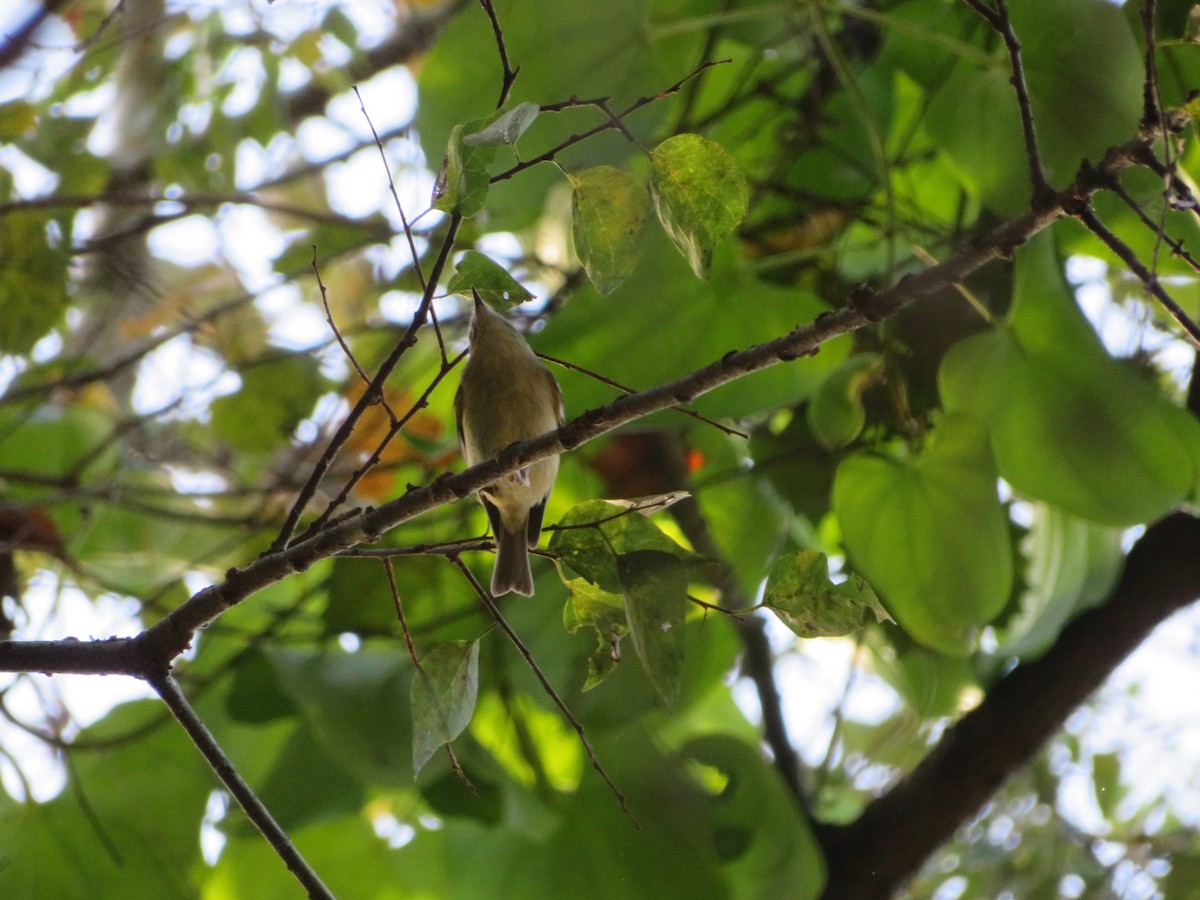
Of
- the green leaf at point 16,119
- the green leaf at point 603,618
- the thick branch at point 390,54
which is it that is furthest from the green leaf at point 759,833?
the green leaf at point 16,119

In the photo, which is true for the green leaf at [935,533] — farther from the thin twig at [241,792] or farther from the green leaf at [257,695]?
the green leaf at [257,695]

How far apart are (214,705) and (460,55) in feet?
3.56

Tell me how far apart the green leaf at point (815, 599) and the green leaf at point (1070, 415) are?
0.52 metres

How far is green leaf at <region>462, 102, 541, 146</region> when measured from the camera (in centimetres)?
70

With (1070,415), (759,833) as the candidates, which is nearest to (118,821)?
(759,833)

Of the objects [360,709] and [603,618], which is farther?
[360,709]

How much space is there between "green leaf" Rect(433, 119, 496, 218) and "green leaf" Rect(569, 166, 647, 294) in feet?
0.33

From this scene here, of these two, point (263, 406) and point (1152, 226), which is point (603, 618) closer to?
point (1152, 226)

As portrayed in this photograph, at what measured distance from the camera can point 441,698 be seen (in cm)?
85

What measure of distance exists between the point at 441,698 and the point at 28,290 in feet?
4.61

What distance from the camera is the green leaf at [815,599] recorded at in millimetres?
820

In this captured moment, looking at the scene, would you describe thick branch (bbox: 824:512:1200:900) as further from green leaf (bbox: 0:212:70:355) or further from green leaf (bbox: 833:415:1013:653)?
green leaf (bbox: 0:212:70:355)

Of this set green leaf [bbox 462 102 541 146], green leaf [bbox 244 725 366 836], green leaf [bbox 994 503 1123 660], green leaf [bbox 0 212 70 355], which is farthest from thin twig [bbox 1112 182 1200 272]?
green leaf [bbox 0 212 70 355]

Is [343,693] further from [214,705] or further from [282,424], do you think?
[282,424]
